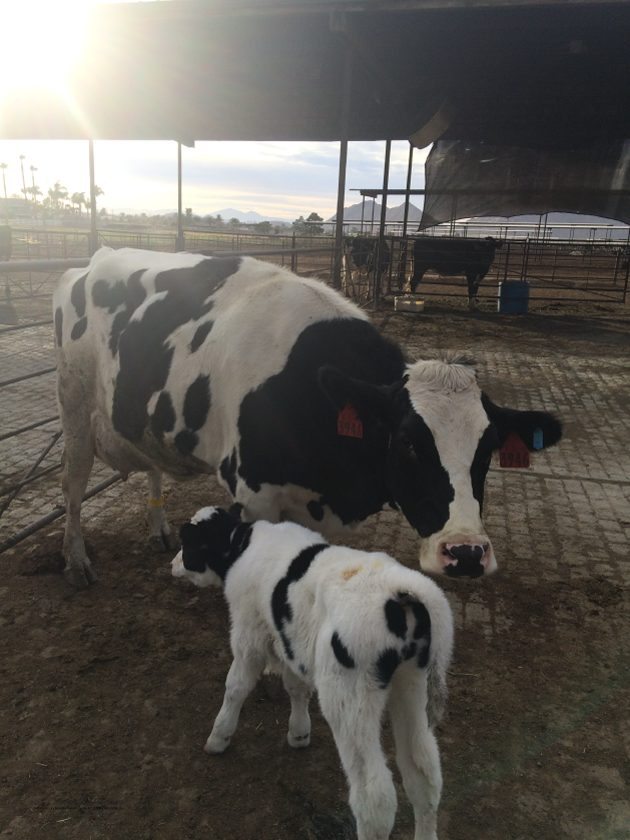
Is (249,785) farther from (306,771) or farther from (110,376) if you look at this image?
(110,376)

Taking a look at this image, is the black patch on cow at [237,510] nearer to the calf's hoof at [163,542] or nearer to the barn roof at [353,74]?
the calf's hoof at [163,542]

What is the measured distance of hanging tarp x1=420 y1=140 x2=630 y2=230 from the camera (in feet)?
45.6

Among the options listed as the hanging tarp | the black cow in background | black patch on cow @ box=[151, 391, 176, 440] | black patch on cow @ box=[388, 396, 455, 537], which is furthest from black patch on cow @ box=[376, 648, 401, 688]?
the black cow in background

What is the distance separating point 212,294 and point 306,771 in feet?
8.04

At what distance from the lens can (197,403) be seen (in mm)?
3289

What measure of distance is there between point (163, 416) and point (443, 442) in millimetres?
1674

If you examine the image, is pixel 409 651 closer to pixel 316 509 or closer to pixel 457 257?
pixel 316 509

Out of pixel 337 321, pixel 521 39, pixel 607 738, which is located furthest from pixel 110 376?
pixel 521 39

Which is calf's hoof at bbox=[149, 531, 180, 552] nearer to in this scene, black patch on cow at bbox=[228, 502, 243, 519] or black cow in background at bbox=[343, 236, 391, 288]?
black patch on cow at bbox=[228, 502, 243, 519]

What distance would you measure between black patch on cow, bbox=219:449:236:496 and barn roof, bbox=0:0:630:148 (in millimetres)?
6512

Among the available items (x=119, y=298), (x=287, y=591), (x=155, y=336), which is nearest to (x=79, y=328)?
(x=119, y=298)

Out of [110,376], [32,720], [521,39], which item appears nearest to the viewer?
[32,720]

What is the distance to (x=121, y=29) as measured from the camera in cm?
783

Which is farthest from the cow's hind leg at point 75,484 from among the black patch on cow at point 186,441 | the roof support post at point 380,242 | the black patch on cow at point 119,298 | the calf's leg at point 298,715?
the roof support post at point 380,242
